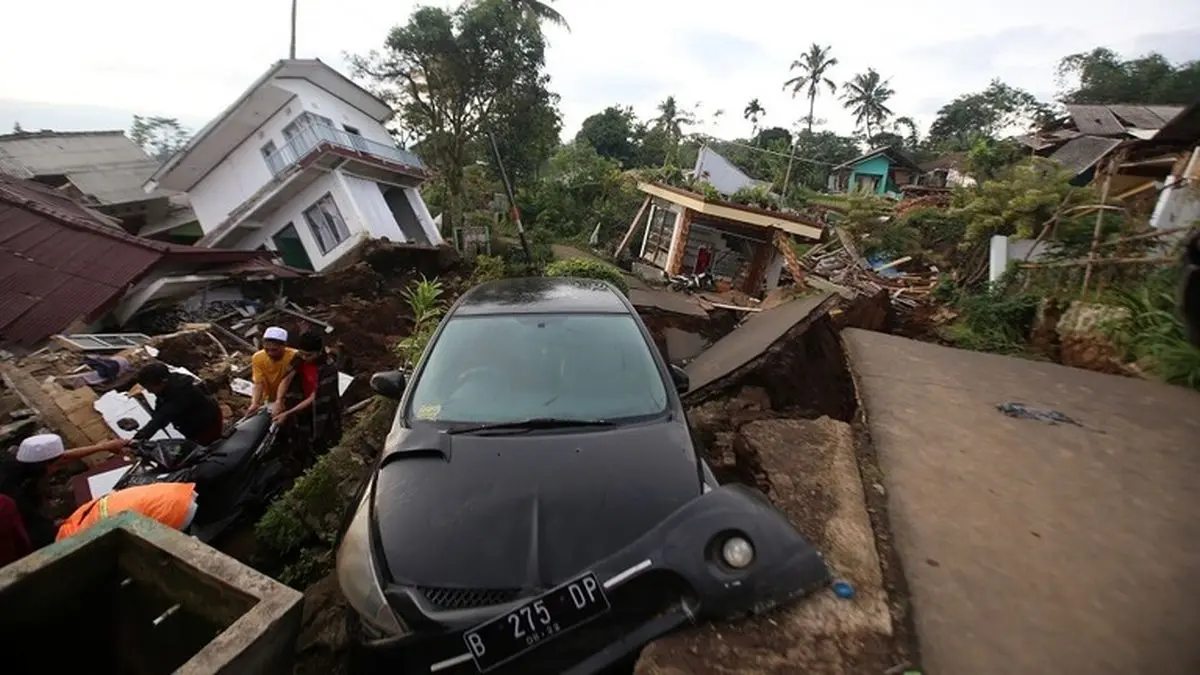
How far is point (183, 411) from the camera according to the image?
13.6 ft

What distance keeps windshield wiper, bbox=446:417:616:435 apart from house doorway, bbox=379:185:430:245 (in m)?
18.8

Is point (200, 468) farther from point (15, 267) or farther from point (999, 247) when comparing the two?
point (999, 247)

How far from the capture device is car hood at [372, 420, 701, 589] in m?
1.95

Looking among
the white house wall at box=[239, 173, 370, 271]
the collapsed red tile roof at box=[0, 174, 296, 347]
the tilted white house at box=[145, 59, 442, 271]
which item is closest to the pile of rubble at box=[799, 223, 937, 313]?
the collapsed red tile roof at box=[0, 174, 296, 347]

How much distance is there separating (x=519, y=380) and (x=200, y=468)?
2.36 meters

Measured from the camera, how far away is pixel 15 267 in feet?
28.5

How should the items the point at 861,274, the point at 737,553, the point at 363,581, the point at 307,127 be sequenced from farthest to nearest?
the point at 307,127
the point at 861,274
the point at 363,581
the point at 737,553

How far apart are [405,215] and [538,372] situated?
19.3m

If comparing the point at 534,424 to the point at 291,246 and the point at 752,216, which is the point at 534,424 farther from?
the point at 291,246

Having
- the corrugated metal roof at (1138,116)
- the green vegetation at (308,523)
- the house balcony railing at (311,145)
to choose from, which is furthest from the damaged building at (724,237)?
the corrugated metal roof at (1138,116)

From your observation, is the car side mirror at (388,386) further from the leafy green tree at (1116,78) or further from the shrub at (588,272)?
the leafy green tree at (1116,78)

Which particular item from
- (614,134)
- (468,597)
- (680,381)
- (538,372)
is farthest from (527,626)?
(614,134)

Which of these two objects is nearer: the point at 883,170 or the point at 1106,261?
the point at 1106,261

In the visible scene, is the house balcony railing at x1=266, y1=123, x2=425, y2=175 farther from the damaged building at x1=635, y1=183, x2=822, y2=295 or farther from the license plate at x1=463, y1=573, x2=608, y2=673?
the license plate at x1=463, y1=573, x2=608, y2=673
